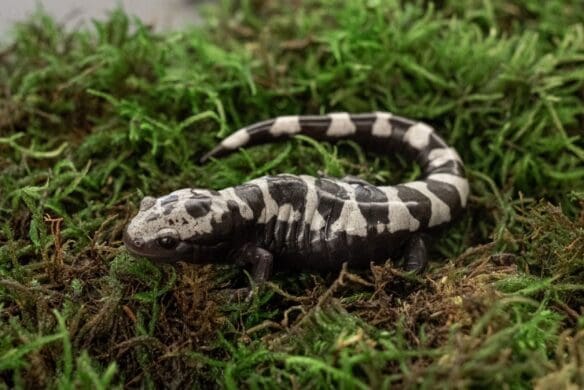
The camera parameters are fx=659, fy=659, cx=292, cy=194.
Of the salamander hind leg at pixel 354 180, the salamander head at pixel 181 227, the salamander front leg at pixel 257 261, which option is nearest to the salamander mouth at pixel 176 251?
the salamander head at pixel 181 227

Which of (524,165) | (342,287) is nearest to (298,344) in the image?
(342,287)

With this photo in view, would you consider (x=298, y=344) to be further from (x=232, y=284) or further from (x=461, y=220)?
(x=461, y=220)

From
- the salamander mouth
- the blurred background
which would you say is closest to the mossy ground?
the salamander mouth

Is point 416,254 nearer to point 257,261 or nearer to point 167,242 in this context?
point 257,261

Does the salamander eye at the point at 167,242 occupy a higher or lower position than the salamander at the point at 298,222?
higher

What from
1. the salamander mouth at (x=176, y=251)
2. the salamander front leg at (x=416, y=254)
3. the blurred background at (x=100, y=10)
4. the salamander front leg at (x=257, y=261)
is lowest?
the salamander front leg at (x=416, y=254)

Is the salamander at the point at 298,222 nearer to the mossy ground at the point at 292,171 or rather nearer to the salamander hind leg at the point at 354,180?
the salamander hind leg at the point at 354,180
